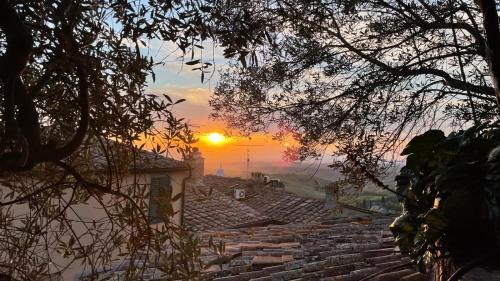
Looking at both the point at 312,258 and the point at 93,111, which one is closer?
the point at 93,111

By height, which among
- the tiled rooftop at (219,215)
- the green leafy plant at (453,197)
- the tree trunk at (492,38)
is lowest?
the tiled rooftop at (219,215)

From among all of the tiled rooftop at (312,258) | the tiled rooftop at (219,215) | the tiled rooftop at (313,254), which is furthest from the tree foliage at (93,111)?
the tiled rooftop at (219,215)

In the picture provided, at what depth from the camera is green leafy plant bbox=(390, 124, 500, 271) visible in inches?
75.2

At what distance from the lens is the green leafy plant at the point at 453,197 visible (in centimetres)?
191

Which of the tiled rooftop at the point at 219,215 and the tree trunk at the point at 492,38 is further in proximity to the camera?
the tiled rooftop at the point at 219,215

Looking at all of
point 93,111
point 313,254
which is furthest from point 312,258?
point 93,111

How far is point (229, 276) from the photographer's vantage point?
18.7 ft

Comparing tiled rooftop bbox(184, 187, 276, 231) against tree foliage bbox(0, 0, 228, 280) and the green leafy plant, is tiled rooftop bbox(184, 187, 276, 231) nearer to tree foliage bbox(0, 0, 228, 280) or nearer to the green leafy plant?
tree foliage bbox(0, 0, 228, 280)

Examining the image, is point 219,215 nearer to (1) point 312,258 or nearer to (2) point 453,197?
(1) point 312,258

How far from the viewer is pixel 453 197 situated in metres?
2.00

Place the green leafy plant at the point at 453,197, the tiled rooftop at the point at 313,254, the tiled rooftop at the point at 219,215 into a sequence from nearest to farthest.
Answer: the green leafy plant at the point at 453,197 → the tiled rooftop at the point at 313,254 → the tiled rooftop at the point at 219,215

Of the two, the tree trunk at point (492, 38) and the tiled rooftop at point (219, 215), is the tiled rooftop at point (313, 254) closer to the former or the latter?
the tiled rooftop at point (219, 215)

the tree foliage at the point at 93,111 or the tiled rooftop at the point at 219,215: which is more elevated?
the tree foliage at the point at 93,111

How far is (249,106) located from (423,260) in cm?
557
